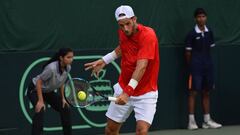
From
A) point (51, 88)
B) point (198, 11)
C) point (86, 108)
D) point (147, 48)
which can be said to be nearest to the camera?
point (147, 48)

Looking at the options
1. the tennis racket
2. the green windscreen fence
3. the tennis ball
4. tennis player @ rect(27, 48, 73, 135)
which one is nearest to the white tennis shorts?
the tennis racket

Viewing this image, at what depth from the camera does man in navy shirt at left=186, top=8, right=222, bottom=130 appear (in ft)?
32.8

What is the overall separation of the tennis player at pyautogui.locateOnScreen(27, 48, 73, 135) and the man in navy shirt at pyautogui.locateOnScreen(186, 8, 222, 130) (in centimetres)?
236

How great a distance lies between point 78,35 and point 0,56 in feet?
3.65

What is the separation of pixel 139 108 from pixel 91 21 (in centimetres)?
286

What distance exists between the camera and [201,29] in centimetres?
1007

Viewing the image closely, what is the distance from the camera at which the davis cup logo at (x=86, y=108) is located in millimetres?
9242

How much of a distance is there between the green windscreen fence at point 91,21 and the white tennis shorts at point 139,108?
8.17ft

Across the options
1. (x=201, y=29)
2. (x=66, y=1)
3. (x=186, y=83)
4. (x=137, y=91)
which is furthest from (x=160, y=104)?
(x=137, y=91)

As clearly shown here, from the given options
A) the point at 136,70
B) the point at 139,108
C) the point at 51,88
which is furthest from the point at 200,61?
the point at 136,70

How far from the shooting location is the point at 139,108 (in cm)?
700

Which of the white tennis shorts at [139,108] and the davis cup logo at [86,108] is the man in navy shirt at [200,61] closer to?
the davis cup logo at [86,108]

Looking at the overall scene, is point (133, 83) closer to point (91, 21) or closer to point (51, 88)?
point (51, 88)

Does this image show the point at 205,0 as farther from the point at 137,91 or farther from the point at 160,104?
the point at 137,91
